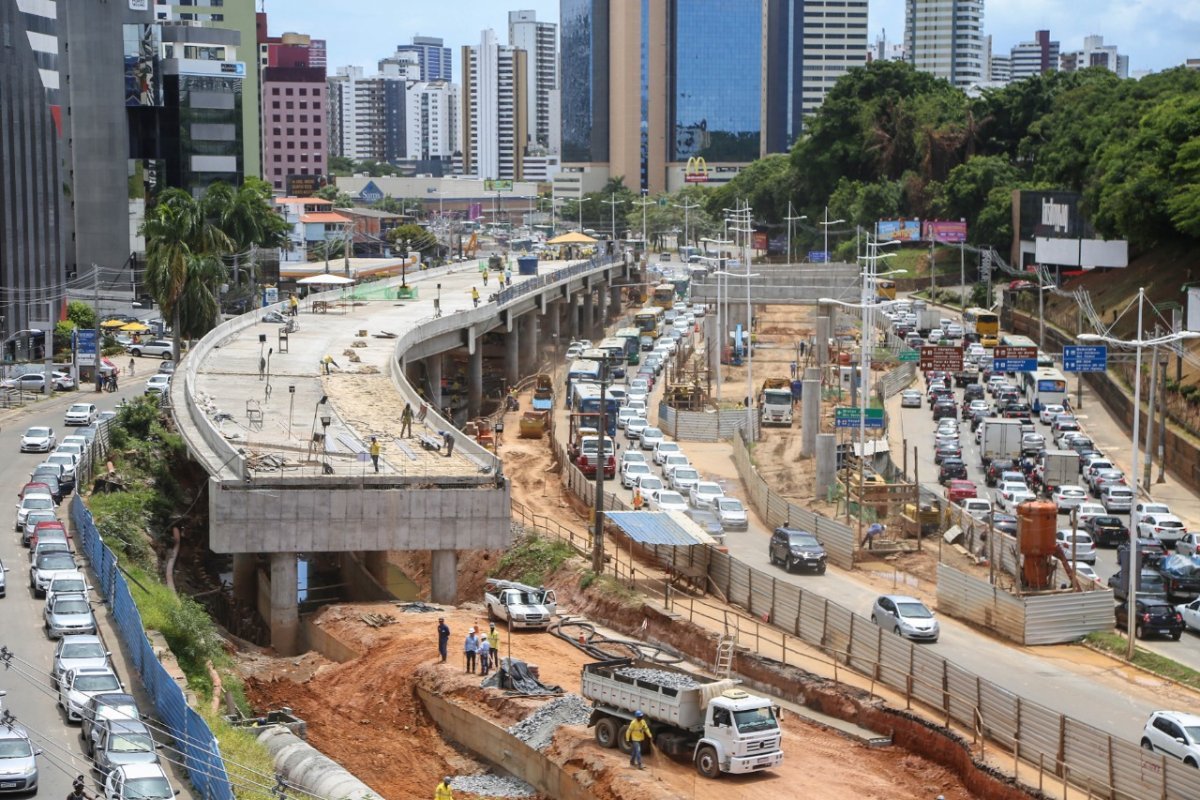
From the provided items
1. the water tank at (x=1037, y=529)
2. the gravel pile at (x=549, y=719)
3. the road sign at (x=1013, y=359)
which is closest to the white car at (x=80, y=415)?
the road sign at (x=1013, y=359)

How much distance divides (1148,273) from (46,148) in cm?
6677

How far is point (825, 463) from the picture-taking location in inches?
2562

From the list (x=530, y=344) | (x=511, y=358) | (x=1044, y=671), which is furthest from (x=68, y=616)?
(x=530, y=344)

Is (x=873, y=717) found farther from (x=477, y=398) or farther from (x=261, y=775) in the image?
(x=477, y=398)

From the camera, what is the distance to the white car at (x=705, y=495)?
61128 mm

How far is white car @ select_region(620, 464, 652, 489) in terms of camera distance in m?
65.6

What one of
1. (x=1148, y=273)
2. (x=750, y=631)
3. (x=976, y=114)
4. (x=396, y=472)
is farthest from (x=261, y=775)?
(x=976, y=114)

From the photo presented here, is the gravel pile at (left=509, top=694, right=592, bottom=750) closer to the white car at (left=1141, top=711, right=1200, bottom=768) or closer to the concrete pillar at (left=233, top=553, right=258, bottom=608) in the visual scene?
the white car at (left=1141, top=711, right=1200, bottom=768)

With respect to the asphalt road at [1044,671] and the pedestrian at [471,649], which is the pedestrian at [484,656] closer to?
the pedestrian at [471,649]

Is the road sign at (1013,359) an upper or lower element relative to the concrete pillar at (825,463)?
upper

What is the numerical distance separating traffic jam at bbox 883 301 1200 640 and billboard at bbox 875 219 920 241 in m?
44.2

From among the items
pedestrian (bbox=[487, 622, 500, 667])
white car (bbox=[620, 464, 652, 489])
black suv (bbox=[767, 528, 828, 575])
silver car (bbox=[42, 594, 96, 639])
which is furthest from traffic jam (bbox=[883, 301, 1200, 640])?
silver car (bbox=[42, 594, 96, 639])

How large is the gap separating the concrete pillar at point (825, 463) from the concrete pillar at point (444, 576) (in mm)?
18518

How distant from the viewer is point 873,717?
127 ft
